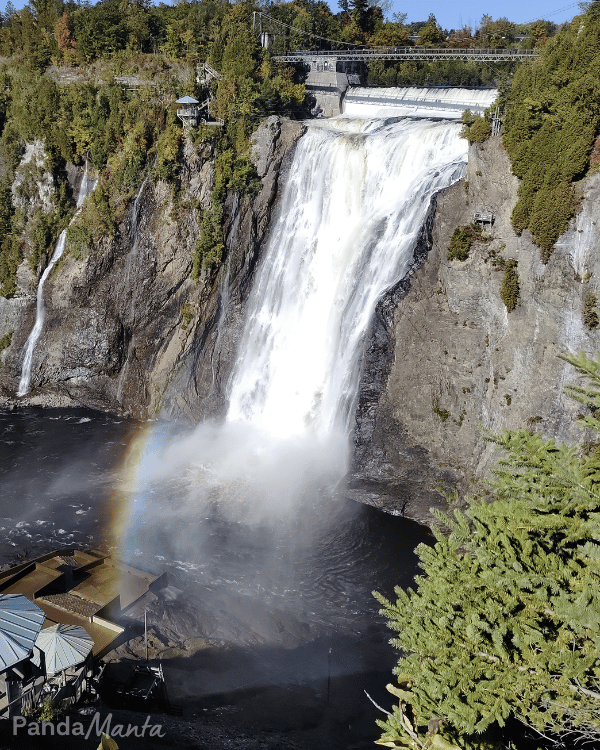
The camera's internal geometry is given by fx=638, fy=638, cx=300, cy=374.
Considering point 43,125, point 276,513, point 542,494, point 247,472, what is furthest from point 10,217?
point 542,494

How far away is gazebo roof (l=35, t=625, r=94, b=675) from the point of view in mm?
15930

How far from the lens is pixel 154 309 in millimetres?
37375

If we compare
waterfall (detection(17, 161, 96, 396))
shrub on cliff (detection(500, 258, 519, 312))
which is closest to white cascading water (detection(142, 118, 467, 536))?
shrub on cliff (detection(500, 258, 519, 312))

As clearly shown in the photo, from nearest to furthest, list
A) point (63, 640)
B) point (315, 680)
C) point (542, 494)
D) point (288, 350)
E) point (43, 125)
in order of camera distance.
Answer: point (542, 494) → point (63, 640) → point (315, 680) → point (288, 350) → point (43, 125)

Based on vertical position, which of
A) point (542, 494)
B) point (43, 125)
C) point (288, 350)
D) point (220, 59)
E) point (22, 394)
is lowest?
point (22, 394)

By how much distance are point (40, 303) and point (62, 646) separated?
26.9m

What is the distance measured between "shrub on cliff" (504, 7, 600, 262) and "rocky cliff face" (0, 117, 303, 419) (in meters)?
14.1

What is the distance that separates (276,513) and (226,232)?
1754 cm

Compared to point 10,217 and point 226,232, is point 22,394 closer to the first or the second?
point 10,217

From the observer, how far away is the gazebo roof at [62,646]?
15.9 m

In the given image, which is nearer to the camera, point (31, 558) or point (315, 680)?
point (315, 680)

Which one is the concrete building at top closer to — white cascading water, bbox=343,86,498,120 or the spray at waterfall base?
white cascading water, bbox=343,86,498,120

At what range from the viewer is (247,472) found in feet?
96.7

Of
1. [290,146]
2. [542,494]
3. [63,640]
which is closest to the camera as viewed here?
[542,494]
